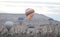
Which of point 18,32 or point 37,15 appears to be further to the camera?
point 37,15

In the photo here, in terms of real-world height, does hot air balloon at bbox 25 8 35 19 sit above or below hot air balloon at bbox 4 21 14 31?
above

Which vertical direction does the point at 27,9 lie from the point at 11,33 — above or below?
above

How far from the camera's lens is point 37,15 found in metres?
2.58

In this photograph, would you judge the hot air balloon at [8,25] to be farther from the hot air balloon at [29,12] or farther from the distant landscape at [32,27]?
the hot air balloon at [29,12]

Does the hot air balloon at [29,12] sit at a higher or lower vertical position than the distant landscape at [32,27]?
higher

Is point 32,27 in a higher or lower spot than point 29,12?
lower

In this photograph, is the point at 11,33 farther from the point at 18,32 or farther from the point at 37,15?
the point at 37,15

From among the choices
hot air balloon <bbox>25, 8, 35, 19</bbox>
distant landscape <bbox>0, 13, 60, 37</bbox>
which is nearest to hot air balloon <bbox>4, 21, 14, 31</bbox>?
distant landscape <bbox>0, 13, 60, 37</bbox>

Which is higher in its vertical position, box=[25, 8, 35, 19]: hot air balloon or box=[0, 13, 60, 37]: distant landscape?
box=[25, 8, 35, 19]: hot air balloon

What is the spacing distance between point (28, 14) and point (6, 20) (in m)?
0.20

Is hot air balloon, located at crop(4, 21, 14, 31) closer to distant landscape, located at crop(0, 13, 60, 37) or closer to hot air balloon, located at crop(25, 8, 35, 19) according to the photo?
distant landscape, located at crop(0, 13, 60, 37)

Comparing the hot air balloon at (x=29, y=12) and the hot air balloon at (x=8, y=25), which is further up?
the hot air balloon at (x=29, y=12)

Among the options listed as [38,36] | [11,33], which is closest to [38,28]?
[38,36]

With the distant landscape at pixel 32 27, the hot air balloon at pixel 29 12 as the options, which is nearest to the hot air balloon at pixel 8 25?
the distant landscape at pixel 32 27
